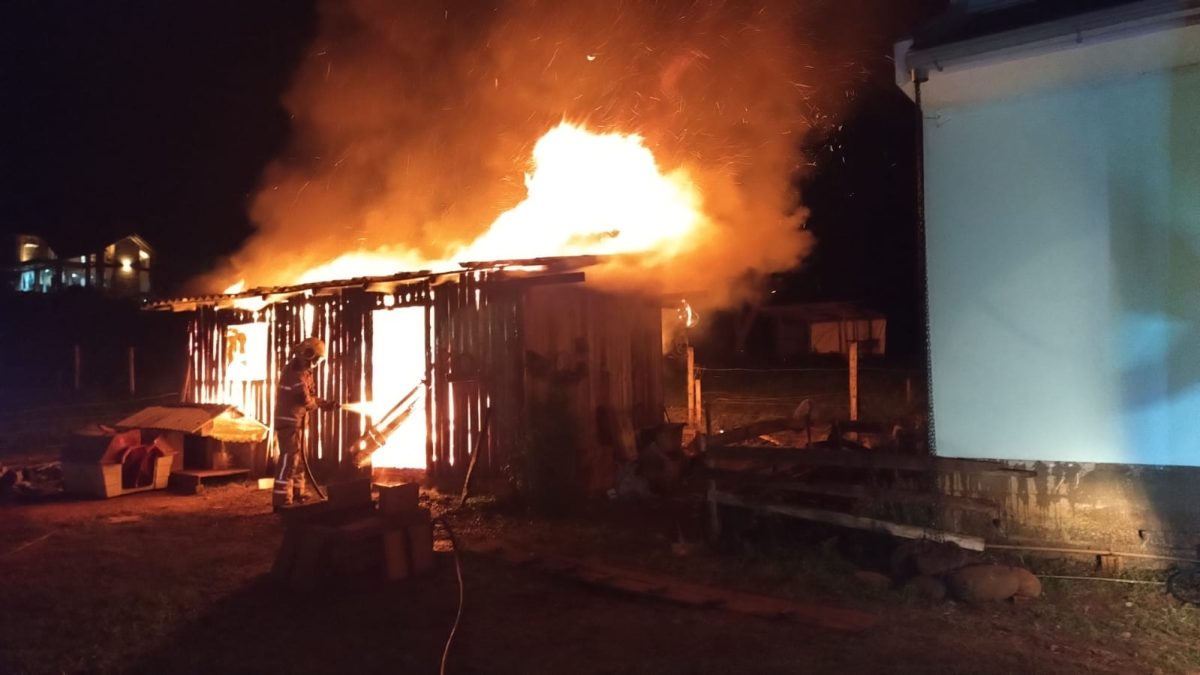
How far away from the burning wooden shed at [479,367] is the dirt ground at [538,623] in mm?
2846

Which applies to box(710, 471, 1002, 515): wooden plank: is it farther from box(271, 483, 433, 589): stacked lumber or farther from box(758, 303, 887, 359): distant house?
box(758, 303, 887, 359): distant house

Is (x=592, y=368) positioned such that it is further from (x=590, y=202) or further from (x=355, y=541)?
(x=355, y=541)

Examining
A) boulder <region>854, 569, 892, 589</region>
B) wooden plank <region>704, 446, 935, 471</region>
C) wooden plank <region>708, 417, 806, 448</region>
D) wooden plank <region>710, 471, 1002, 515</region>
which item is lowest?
boulder <region>854, 569, 892, 589</region>

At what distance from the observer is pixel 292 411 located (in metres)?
11.4

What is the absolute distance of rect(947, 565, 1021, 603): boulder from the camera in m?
6.44

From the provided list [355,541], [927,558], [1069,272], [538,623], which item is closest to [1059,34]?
[1069,272]

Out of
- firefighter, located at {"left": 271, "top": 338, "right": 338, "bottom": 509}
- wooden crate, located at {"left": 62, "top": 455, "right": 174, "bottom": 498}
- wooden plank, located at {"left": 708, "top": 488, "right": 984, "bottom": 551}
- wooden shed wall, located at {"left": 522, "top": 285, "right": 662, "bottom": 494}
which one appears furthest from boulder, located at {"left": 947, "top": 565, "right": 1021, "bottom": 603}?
wooden crate, located at {"left": 62, "top": 455, "right": 174, "bottom": 498}

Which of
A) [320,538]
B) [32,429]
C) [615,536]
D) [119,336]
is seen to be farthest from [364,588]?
[119,336]

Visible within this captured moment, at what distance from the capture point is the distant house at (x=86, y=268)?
150 feet

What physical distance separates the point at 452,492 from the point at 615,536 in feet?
12.2

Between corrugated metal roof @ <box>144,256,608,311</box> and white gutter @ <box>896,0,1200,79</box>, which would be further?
corrugated metal roof @ <box>144,256,608,311</box>

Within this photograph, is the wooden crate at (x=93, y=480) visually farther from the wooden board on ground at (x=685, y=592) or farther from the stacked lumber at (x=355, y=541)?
the wooden board on ground at (x=685, y=592)

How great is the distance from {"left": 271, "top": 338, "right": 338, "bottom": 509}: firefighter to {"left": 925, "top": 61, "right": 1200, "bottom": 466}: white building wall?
8464mm

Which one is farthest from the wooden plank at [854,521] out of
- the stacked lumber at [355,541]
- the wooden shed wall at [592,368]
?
the wooden shed wall at [592,368]
